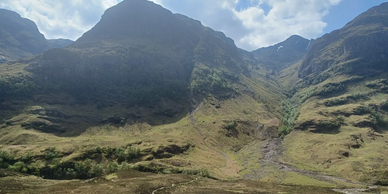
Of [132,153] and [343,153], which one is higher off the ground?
[132,153]

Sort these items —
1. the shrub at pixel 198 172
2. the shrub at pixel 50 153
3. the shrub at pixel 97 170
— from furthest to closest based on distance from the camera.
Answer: the shrub at pixel 50 153 < the shrub at pixel 198 172 < the shrub at pixel 97 170

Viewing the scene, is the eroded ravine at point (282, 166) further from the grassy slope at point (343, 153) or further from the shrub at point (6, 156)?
the shrub at point (6, 156)

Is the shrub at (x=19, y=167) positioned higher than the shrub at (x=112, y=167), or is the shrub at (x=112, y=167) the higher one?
the shrub at (x=19, y=167)

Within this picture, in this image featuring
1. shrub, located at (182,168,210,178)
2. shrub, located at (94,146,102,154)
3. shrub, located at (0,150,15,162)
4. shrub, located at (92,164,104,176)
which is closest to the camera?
shrub, located at (92,164,104,176)

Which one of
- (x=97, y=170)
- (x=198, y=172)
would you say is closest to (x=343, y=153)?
(x=198, y=172)

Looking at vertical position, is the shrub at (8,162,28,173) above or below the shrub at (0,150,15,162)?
below

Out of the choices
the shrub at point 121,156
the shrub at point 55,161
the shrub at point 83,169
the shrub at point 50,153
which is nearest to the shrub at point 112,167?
the shrub at point 83,169

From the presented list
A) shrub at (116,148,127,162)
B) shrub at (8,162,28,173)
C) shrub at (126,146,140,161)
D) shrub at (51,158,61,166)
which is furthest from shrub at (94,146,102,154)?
shrub at (8,162,28,173)

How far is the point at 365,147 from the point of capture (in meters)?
167

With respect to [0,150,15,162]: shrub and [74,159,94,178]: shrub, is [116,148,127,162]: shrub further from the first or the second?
[0,150,15,162]: shrub

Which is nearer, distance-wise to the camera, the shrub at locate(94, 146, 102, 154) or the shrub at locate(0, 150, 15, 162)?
the shrub at locate(0, 150, 15, 162)

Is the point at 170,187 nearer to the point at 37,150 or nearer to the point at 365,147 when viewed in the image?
the point at 37,150

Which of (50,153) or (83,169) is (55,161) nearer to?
(50,153)

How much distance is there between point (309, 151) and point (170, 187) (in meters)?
117
